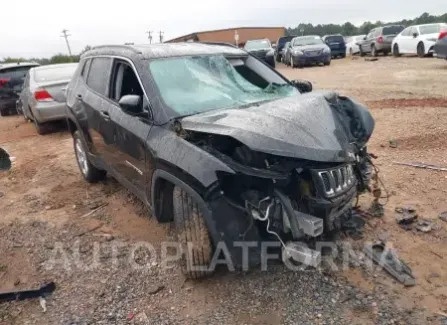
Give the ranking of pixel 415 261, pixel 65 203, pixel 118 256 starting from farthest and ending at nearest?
pixel 65 203 → pixel 118 256 → pixel 415 261

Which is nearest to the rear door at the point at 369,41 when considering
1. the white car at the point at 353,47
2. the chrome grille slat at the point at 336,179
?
the white car at the point at 353,47

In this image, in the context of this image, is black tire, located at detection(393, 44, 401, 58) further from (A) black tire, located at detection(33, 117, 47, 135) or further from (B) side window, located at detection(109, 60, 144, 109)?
(B) side window, located at detection(109, 60, 144, 109)

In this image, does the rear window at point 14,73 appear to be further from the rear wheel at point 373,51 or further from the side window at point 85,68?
the rear wheel at point 373,51

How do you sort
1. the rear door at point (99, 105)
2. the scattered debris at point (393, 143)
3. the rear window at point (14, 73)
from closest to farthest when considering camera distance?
1. the rear door at point (99, 105)
2. the scattered debris at point (393, 143)
3. the rear window at point (14, 73)

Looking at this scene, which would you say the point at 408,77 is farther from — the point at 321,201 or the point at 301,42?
the point at 321,201

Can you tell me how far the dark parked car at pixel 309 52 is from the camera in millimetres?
19172

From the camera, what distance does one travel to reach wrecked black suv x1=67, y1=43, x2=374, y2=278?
2783 millimetres

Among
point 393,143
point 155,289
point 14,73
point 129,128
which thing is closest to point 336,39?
point 14,73

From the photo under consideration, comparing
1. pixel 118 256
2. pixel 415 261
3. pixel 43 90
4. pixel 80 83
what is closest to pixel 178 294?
pixel 118 256

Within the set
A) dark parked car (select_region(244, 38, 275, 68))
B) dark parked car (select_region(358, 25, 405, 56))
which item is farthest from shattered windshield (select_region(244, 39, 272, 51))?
dark parked car (select_region(358, 25, 405, 56))

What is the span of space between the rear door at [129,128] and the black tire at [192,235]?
1.92 ft

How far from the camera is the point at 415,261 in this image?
3.24 metres

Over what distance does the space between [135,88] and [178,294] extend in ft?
6.35

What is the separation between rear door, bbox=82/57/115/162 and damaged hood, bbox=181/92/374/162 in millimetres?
1396
